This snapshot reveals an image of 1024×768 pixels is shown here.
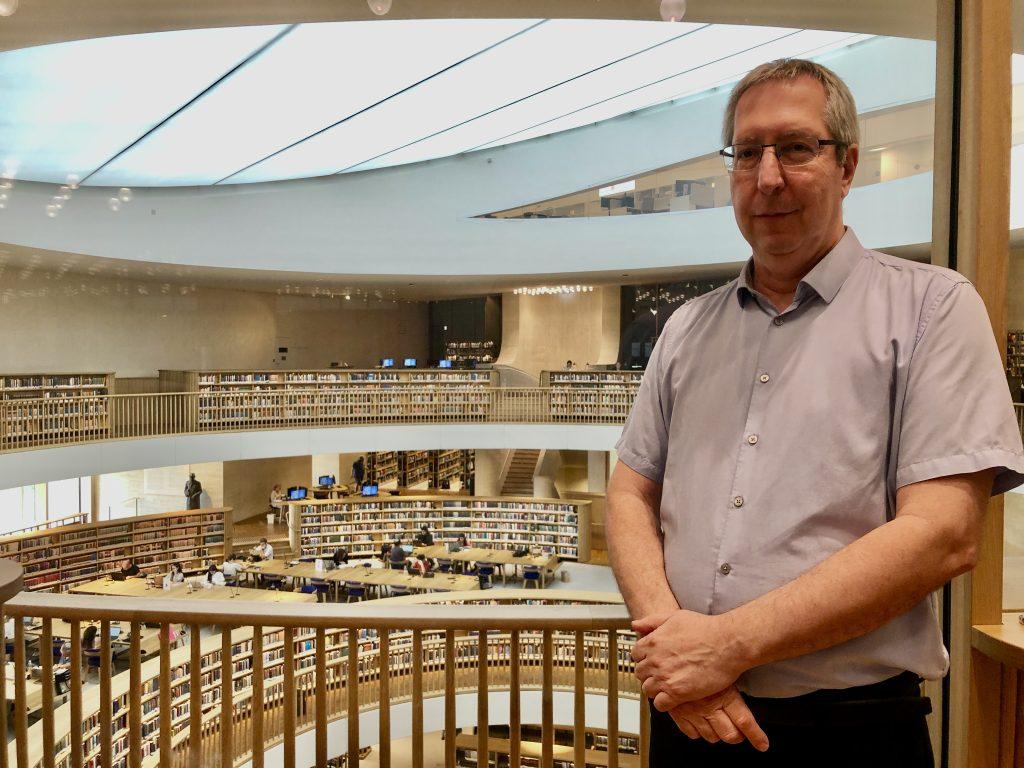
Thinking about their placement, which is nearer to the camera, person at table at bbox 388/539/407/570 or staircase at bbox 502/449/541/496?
person at table at bbox 388/539/407/570

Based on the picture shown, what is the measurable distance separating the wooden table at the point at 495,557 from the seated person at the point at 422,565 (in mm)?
159

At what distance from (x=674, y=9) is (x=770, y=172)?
7.18 ft

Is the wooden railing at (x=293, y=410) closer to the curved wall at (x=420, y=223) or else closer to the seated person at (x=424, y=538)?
the seated person at (x=424, y=538)

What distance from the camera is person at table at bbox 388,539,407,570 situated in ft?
28.6

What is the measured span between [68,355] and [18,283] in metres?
1.12

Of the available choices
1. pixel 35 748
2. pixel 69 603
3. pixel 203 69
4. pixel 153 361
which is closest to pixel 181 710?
pixel 35 748

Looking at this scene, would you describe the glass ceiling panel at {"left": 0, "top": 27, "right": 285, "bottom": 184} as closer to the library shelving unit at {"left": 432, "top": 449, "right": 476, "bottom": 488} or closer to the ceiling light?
the ceiling light

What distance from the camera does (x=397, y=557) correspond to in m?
8.80

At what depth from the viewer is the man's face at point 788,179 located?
84cm

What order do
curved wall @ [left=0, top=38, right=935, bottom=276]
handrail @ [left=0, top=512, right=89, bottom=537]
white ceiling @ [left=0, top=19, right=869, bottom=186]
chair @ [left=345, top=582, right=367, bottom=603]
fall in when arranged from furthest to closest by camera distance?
curved wall @ [left=0, top=38, right=935, bottom=276]
chair @ [left=345, top=582, right=367, bottom=603]
handrail @ [left=0, top=512, right=89, bottom=537]
white ceiling @ [left=0, top=19, right=869, bottom=186]

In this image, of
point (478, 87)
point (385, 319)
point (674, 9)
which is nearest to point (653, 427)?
point (674, 9)

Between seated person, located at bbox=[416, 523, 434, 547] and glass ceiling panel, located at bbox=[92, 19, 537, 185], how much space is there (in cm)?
514

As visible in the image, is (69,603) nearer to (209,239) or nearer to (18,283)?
(18,283)

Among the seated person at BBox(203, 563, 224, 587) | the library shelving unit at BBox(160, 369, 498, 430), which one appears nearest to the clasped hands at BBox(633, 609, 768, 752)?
the seated person at BBox(203, 563, 224, 587)
